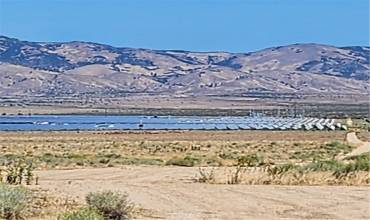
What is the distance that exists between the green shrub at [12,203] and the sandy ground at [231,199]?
9.42 ft

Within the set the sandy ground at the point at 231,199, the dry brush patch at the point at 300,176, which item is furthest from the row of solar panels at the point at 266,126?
the sandy ground at the point at 231,199

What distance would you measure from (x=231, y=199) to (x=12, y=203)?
6821mm

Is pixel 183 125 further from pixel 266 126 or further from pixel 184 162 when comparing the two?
pixel 184 162

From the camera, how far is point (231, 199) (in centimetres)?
2502

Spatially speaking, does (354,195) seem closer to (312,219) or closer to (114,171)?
(312,219)

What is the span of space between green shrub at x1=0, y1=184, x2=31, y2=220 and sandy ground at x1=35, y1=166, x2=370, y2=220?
9.42 feet

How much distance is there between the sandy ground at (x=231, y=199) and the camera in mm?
22484

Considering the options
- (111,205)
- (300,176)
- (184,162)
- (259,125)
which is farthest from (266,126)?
(111,205)

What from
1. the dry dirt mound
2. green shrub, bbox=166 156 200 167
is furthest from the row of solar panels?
green shrub, bbox=166 156 200 167

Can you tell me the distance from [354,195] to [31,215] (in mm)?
9551

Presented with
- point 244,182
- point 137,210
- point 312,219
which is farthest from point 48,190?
point 312,219

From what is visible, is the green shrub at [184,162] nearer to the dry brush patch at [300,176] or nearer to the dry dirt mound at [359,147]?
the dry dirt mound at [359,147]

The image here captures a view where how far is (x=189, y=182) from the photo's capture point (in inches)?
1188

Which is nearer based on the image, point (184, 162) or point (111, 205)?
point (111, 205)
